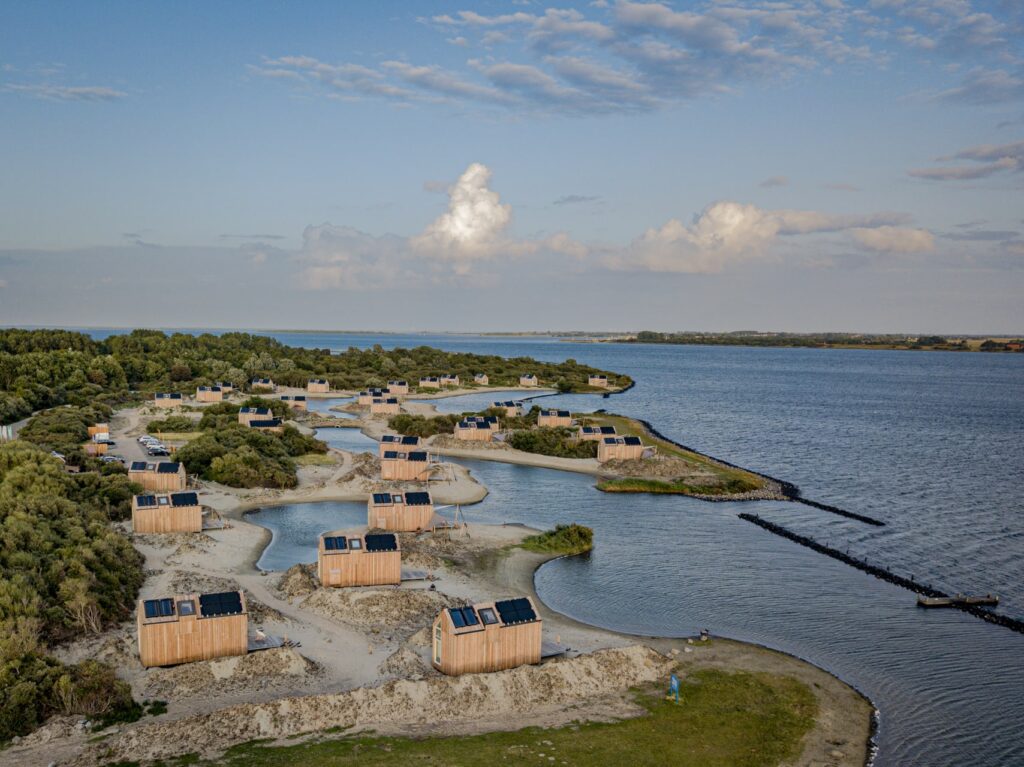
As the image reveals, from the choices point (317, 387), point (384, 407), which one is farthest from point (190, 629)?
point (317, 387)

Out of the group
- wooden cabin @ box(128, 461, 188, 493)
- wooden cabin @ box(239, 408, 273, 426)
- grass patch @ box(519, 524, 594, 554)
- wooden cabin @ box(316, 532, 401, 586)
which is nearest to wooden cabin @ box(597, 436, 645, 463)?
grass patch @ box(519, 524, 594, 554)

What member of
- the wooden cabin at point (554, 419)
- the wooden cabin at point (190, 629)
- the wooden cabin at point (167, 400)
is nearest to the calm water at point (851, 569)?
the wooden cabin at point (554, 419)

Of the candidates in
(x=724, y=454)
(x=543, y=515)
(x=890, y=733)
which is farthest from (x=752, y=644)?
(x=724, y=454)

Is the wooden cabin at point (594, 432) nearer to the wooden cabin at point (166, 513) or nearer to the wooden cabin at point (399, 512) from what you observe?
the wooden cabin at point (399, 512)

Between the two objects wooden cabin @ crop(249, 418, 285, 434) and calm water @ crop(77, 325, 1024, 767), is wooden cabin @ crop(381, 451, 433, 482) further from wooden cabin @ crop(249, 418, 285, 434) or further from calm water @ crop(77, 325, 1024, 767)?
wooden cabin @ crop(249, 418, 285, 434)

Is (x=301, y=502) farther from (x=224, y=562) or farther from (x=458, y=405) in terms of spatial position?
(x=458, y=405)
